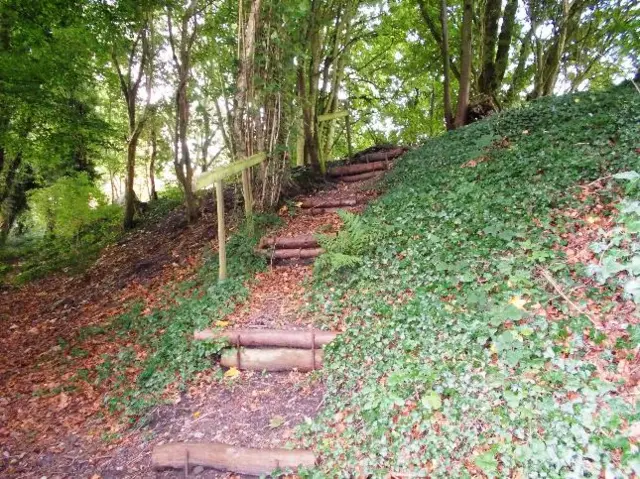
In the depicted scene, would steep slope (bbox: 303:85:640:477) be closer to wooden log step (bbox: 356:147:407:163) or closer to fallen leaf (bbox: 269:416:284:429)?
fallen leaf (bbox: 269:416:284:429)

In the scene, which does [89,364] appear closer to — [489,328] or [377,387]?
[377,387]

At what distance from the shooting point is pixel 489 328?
130 inches

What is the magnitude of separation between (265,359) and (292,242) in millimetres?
2225

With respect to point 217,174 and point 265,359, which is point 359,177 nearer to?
point 217,174

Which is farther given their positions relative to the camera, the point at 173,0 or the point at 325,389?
the point at 173,0

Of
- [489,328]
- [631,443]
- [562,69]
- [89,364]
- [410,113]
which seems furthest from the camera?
[410,113]

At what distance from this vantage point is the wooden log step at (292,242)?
19.8 ft

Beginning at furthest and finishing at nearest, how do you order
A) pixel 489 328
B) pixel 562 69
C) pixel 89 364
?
pixel 562 69
pixel 89 364
pixel 489 328

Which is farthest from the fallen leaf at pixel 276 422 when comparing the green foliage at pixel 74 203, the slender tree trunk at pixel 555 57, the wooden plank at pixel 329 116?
the slender tree trunk at pixel 555 57

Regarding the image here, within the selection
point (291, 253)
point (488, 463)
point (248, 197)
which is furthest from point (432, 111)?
point (488, 463)

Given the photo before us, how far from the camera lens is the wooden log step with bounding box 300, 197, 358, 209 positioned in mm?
7391

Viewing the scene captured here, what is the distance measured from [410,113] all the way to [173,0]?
29.1 ft

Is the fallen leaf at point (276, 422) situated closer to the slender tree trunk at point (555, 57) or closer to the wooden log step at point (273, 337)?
the wooden log step at point (273, 337)

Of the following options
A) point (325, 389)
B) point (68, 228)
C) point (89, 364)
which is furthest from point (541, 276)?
point (68, 228)
